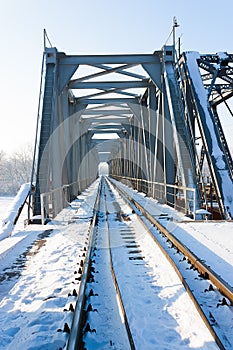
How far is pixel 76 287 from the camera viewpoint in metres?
3.66

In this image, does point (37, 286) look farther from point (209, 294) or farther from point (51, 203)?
point (51, 203)

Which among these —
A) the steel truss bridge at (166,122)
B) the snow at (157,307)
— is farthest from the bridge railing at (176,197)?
the snow at (157,307)

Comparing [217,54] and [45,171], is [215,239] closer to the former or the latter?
[45,171]

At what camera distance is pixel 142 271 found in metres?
4.30

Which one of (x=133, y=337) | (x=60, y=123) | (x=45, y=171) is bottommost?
(x=133, y=337)

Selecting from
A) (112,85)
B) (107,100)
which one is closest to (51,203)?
(112,85)

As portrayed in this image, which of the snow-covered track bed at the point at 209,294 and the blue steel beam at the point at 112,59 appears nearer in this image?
the snow-covered track bed at the point at 209,294

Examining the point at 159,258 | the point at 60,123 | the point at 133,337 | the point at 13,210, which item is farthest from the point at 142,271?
the point at 60,123

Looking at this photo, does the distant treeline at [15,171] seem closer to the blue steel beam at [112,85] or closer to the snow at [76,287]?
the blue steel beam at [112,85]

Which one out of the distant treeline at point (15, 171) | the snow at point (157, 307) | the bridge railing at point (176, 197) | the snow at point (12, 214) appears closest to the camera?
the snow at point (157, 307)

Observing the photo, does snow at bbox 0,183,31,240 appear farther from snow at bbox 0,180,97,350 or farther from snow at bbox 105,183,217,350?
snow at bbox 105,183,217,350

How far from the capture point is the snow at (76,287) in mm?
2615

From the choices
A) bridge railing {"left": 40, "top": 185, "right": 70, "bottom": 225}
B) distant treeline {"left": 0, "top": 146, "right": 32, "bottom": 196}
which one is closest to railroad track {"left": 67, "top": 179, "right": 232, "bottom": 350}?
bridge railing {"left": 40, "top": 185, "right": 70, "bottom": 225}

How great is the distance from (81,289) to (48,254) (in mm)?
2051
